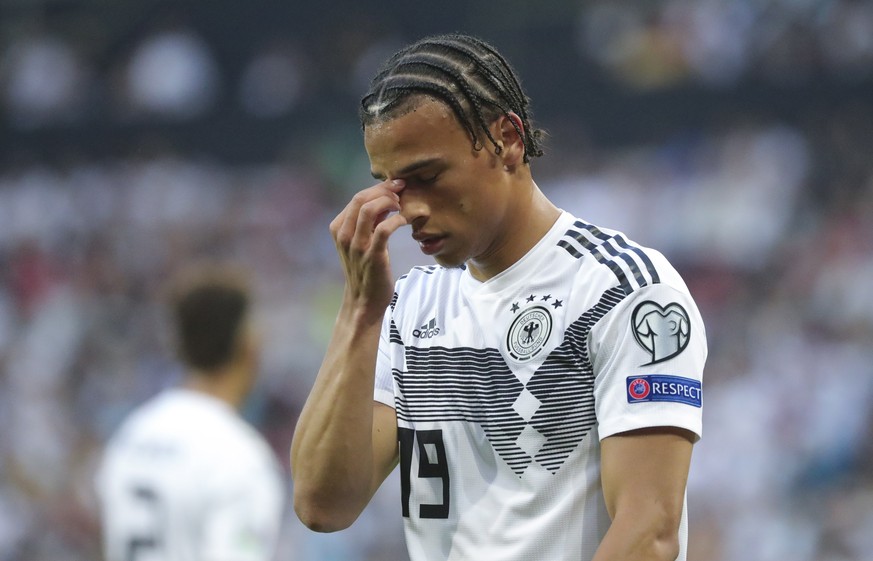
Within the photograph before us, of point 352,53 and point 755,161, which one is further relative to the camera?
point 352,53

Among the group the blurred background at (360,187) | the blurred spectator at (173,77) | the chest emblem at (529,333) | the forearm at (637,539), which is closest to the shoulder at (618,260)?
the chest emblem at (529,333)

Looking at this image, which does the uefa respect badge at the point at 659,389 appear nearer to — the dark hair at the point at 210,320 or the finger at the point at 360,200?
the finger at the point at 360,200

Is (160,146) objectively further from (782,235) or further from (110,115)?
(782,235)

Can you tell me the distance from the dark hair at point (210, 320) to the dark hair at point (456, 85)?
181cm

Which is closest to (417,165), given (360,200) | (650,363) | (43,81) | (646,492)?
(360,200)

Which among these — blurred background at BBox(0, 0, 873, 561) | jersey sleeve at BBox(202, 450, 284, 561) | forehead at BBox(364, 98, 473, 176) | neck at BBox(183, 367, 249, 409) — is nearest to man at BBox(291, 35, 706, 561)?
forehead at BBox(364, 98, 473, 176)

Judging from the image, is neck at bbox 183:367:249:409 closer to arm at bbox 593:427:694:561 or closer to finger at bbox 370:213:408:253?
finger at bbox 370:213:408:253

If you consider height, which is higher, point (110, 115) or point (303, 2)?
point (303, 2)

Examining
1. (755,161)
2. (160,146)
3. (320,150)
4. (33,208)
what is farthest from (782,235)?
(33,208)

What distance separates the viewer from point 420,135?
283 cm

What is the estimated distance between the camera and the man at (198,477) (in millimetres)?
4164

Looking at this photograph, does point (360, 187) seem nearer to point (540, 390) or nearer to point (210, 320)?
point (210, 320)

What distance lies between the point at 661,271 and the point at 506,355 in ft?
1.31

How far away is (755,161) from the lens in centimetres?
1050
